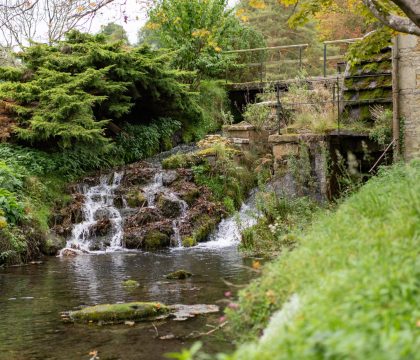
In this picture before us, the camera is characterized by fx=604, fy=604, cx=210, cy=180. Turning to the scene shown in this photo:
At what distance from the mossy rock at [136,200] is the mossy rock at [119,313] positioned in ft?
24.7

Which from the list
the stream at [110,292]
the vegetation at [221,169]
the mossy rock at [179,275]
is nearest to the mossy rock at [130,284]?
the stream at [110,292]

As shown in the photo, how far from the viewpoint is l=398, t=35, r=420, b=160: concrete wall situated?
39.9 ft

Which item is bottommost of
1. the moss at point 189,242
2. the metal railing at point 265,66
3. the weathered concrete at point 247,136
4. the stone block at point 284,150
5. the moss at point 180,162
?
the moss at point 189,242

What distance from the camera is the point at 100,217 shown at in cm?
1491

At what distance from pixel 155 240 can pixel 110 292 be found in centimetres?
471

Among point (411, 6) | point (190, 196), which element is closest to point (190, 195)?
point (190, 196)

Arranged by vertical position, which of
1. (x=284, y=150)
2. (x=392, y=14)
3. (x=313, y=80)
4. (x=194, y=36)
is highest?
(x=194, y=36)

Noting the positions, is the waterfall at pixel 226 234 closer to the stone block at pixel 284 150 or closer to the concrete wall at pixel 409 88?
the stone block at pixel 284 150

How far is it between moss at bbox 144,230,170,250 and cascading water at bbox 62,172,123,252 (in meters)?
0.68

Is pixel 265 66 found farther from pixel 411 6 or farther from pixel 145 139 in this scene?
pixel 411 6

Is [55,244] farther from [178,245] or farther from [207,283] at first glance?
[207,283]

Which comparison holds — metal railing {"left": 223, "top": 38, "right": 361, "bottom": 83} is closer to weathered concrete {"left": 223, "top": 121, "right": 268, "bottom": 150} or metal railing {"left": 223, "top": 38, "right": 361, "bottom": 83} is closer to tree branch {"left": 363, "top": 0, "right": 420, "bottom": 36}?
weathered concrete {"left": 223, "top": 121, "right": 268, "bottom": 150}

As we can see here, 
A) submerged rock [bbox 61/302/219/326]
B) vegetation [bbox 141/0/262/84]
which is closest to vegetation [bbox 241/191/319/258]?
submerged rock [bbox 61/302/219/326]

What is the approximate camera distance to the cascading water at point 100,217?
1407 cm
